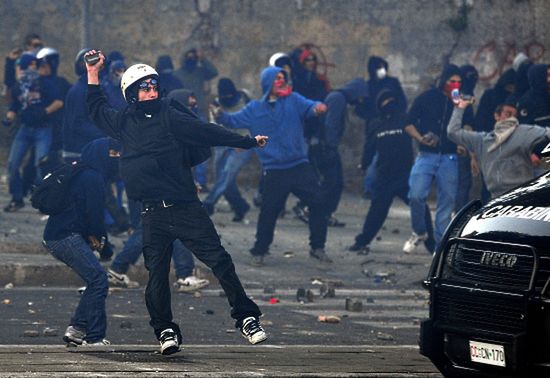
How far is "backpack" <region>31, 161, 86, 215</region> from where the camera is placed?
39.9 feet

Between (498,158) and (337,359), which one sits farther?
(498,158)

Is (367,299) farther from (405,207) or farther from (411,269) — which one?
(405,207)

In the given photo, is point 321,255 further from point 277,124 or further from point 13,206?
point 13,206

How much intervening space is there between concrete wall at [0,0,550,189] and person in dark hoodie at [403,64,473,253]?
196 inches

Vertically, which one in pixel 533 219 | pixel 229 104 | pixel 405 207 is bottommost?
pixel 405 207

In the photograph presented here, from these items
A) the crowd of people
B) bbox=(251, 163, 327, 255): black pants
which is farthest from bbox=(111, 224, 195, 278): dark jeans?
bbox=(251, 163, 327, 255): black pants

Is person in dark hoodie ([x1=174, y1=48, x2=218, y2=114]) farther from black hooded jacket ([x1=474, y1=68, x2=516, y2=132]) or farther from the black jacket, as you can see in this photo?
the black jacket

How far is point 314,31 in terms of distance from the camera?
2416 cm

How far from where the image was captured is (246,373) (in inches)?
388

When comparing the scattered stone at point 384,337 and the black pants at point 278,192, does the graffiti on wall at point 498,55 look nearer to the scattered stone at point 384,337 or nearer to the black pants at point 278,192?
the black pants at point 278,192

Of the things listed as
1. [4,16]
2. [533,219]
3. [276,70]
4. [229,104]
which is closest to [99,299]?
[533,219]

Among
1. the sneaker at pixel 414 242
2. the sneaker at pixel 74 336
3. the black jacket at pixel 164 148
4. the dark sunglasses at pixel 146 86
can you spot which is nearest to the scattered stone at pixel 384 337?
the black jacket at pixel 164 148

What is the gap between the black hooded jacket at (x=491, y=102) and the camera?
62.1ft

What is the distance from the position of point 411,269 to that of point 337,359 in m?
7.04
